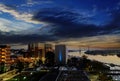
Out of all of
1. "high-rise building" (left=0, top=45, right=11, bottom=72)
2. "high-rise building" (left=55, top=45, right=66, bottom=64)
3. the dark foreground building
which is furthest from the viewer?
"high-rise building" (left=55, top=45, right=66, bottom=64)

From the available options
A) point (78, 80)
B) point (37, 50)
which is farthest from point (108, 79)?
point (37, 50)

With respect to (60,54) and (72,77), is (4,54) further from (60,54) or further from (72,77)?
(72,77)

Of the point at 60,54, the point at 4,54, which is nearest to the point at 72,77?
the point at 4,54

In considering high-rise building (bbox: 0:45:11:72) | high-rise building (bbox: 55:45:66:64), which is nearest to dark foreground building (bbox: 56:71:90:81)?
high-rise building (bbox: 0:45:11:72)

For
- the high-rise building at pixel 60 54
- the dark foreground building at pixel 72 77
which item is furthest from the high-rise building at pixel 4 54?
the dark foreground building at pixel 72 77

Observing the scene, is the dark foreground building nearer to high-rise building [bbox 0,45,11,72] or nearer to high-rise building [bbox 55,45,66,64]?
high-rise building [bbox 0,45,11,72]

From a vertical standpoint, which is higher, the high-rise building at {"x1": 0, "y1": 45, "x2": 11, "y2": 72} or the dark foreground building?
the high-rise building at {"x1": 0, "y1": 45, "x2": 11, "y2": 72}

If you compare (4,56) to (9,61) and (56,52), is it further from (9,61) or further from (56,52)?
(56,52)

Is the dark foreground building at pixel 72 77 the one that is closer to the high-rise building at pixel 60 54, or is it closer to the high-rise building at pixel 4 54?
the high-rise building at pixel 4 54
